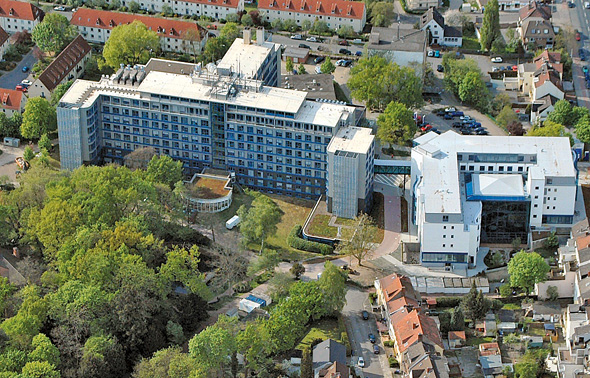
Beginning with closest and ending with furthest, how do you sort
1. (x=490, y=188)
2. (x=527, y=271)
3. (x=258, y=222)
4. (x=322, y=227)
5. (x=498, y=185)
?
(x=527, y=271), (x=258, y=222), (x=490, y=188), (x=498, y=185), (x=322, y=227)

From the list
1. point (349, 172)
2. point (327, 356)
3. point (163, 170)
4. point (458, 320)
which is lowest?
point (327, 356)

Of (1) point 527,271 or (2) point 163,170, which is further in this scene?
(2) point 163,170

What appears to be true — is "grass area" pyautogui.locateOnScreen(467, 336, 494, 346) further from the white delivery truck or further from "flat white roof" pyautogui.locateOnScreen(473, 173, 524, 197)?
the white delivery truck

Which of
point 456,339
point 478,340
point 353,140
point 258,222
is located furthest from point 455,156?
point 456,339

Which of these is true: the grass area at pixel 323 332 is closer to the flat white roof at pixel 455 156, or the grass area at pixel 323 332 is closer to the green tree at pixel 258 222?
the green tree at pixel 258 222

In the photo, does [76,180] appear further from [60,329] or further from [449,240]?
[449,240]

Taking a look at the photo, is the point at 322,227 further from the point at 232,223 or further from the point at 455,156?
the point at 455,156

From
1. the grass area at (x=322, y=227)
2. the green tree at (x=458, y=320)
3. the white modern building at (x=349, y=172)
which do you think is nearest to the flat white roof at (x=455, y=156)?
the white modern building at (x=349, y=172)

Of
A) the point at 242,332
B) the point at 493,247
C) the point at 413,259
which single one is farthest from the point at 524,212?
the point at 242,332
